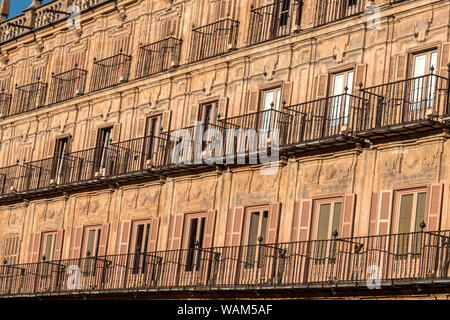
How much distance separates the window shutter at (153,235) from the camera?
3481cm

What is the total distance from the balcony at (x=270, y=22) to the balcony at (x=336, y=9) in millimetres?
1219

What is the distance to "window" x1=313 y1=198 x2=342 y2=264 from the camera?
2838cm

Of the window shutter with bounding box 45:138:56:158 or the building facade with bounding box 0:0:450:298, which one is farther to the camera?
the window shutter with bounding box 45:138:56:158

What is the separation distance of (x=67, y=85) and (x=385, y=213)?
17.3 m

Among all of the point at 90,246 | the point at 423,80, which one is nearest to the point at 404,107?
the point at 423,80

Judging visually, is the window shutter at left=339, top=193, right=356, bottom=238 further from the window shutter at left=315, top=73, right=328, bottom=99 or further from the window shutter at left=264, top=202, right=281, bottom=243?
the window shutter at left=315, top=73, right=328, bottom=99

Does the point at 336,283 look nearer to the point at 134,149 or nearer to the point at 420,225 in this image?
the point at 420,225

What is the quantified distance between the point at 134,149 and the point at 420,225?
1331 centimetres

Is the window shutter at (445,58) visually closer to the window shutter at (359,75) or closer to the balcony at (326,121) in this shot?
the balcony at (326,121)

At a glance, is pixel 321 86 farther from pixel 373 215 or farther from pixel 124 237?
pixel 124 237

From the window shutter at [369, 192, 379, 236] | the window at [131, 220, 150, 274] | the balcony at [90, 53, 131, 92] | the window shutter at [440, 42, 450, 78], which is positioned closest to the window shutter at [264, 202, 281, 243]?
the window shutter at [369, 192, 379, 236]

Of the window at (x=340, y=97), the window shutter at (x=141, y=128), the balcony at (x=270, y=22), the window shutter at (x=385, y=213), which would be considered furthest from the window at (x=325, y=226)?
the window shutter at (x=141, y=128)

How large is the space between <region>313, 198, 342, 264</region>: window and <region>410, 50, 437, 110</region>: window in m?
3.36
